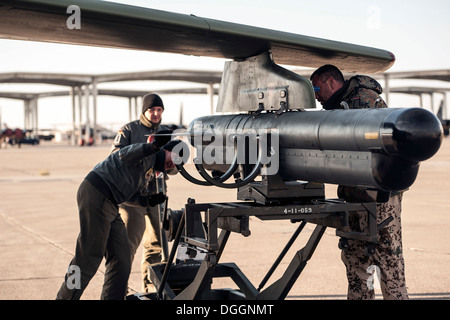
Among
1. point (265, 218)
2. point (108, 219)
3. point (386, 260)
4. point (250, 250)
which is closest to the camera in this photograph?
point (265, 218)

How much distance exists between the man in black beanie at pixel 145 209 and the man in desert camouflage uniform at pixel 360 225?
199cm

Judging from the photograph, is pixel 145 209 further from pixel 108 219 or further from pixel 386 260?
pixel 386 260

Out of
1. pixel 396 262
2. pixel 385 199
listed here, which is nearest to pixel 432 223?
pixel 396 262

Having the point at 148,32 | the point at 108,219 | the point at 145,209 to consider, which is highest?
the point at 148,32

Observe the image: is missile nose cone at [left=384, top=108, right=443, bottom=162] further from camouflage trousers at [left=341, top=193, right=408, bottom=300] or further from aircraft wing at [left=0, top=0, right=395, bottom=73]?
aircraft wing at [left=0, top=0, right=395, bottom=73]

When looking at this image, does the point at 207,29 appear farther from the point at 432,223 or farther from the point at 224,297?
the point at 432,223

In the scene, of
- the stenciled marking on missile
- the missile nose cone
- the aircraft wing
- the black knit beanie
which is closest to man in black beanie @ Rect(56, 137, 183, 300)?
the aircraft wing

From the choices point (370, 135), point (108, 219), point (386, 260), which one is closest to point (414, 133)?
point (370, 135)

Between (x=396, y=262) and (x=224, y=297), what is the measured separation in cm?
148

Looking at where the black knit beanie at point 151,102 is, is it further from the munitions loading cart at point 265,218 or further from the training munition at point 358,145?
the training munition at point 358,145

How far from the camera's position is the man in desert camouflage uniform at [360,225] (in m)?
4.27

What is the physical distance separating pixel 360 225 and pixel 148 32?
210 centimetres

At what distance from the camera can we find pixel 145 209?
5801mm

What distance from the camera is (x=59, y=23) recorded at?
3.70 m
